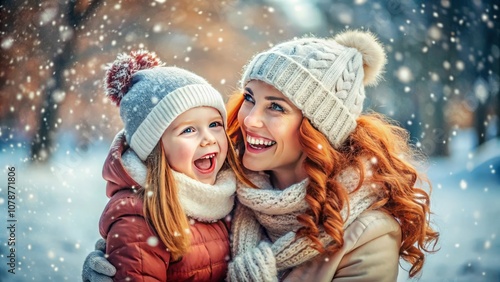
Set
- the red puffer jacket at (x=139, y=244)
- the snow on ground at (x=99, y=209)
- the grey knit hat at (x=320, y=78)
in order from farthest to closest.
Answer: the snow on ground at (x=99, y=209) < the grey knit hat at (x=320, y=78) < the red puffer jacket at (x=139, y=244)

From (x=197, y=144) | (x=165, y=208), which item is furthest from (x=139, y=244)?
(x=197, y=144)

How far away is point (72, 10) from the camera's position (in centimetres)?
151

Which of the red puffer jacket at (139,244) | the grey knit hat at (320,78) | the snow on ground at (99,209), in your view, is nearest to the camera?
the red puffer jacket at (139,244)

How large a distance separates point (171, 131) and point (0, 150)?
1.88ft

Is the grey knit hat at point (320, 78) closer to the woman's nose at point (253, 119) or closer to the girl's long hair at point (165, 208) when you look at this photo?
the woman's nose at point (253, 119)

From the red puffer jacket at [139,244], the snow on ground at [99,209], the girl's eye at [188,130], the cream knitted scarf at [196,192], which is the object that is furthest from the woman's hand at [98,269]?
the snow on ground at [99,209]

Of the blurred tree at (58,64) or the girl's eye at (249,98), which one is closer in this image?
the girl's eye at (249,98)

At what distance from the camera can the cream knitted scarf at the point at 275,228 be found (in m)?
1.13

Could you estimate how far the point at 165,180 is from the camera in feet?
3.63

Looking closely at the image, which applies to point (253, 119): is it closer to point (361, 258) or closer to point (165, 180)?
point (165, 180)

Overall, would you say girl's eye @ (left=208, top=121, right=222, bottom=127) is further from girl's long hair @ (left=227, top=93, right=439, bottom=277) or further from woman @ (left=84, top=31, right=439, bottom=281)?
girl's long hair @ (left=227, top=93, right=439, bottom=277)

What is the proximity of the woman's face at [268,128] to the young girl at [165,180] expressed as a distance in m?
0.06

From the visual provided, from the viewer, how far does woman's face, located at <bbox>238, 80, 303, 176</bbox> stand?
47.1 inches

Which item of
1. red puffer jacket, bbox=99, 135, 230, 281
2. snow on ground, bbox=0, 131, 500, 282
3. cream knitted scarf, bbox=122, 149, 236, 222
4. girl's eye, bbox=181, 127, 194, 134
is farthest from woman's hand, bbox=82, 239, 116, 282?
snow on ground, bbox=0, 131, 500, 282
